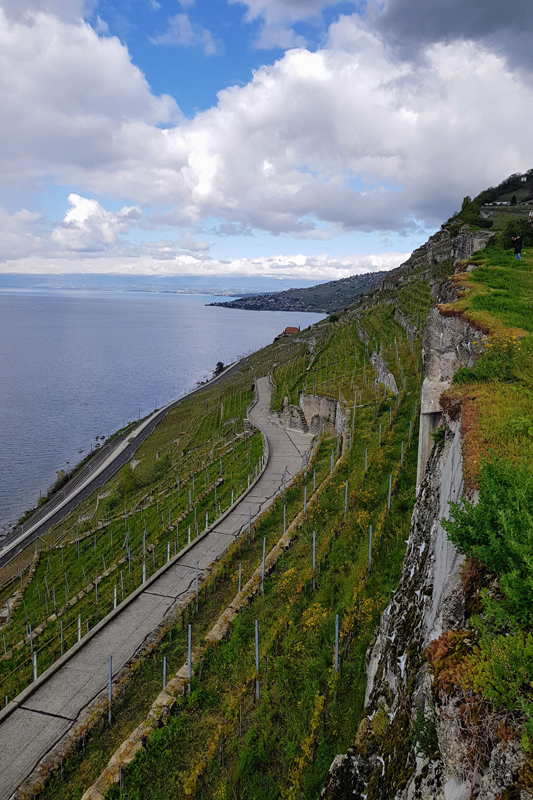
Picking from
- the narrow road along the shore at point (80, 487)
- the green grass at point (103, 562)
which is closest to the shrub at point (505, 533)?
the green grass at point (103, 562)

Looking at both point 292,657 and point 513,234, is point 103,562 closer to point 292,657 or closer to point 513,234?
point 292,657

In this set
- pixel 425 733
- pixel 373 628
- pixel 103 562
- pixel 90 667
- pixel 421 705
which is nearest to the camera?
pixel 425 733

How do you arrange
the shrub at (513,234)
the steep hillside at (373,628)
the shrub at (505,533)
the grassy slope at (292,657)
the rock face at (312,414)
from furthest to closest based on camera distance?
the rock face at (312,414) < the shrub at (513,234) < the grassy slope at (292,657) < the steep hillside at (373,628) < the shrub at (505,533)

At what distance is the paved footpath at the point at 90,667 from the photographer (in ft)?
37.3

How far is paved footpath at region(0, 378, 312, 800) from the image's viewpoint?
1138 centimetres

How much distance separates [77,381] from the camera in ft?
343

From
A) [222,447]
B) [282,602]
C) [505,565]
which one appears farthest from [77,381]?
[505,565]

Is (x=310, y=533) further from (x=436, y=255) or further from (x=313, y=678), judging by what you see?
(x=436, y=255)

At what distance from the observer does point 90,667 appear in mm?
13781

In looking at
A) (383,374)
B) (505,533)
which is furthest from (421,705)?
(383,374)

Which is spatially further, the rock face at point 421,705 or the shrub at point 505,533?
the shrub at point 505,533

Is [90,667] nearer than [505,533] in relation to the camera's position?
No

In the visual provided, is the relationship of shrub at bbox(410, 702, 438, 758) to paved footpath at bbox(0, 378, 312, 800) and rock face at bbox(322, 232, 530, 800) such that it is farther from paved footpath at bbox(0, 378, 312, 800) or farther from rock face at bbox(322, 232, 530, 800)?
paved footpath at bbox(0, 378, 312, 800)

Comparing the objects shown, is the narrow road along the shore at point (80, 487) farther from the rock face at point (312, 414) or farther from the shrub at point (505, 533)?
the shrub at point (505, 533)
